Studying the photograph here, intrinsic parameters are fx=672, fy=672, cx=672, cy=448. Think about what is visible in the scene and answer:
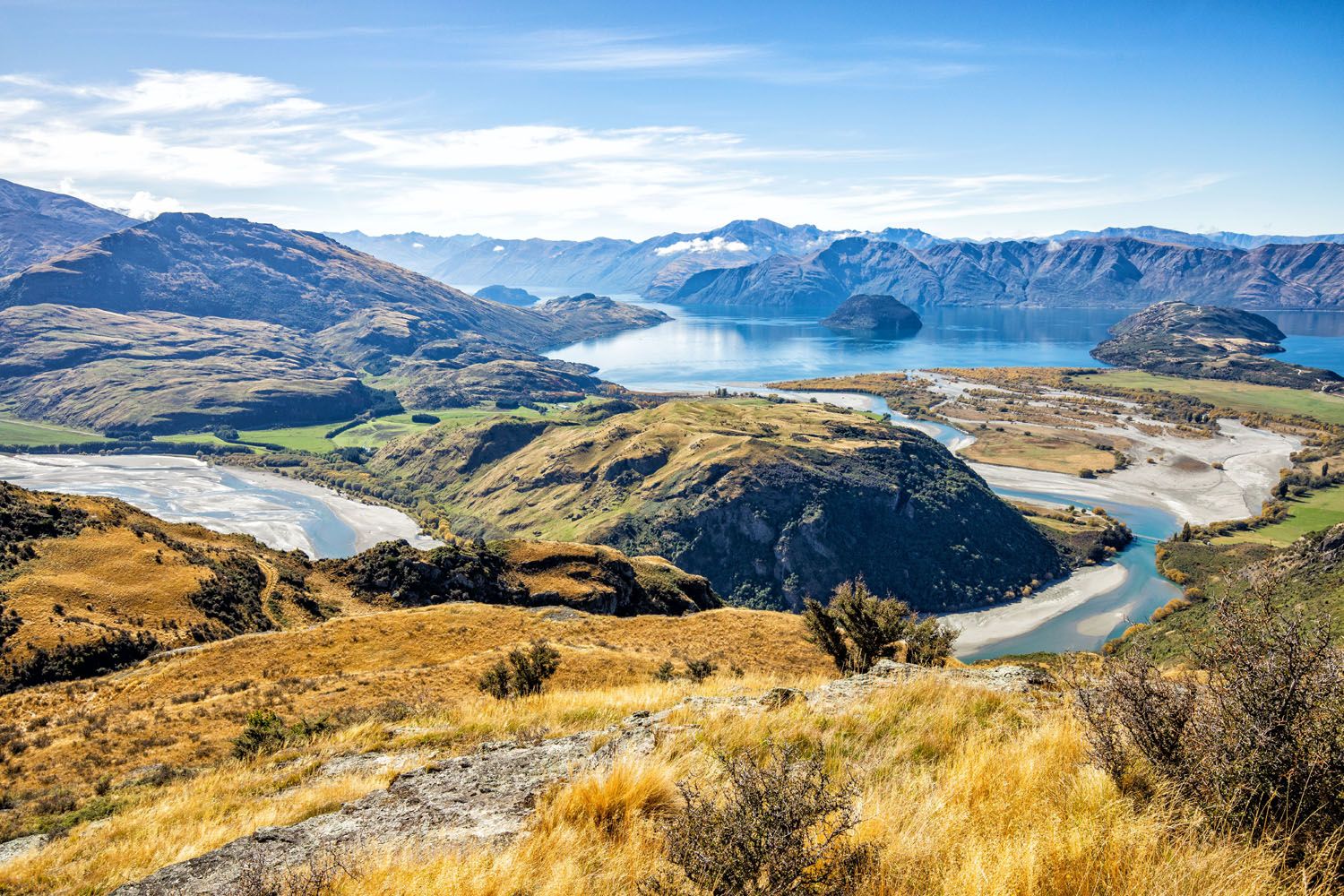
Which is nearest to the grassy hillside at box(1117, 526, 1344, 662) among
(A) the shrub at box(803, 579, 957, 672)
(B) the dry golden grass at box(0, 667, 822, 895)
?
(A) the shrub at box(803, 579, 957, 672)

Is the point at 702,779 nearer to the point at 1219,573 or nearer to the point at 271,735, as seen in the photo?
the point at 271,735

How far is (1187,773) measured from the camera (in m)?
6.40

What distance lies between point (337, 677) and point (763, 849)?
26.8m

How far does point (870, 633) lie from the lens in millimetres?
28359

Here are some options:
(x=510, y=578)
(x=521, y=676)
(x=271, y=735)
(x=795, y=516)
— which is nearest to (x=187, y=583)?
(x=510, y=578)

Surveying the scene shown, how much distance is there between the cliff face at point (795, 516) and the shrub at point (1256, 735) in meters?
132

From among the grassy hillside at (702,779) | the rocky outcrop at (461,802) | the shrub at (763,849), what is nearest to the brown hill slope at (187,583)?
the grassy hillside at (702,779)

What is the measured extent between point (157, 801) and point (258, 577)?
137ft

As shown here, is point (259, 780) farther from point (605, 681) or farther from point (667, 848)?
point (605, 681)

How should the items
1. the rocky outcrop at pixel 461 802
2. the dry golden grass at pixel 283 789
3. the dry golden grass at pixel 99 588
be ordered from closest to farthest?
1. the rocky outcrop at pixel 461 802
2. the dry golden grass at pixel 283 789
3. the dry golden grass at pixel 99 588

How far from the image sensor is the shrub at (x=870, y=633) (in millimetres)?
27312

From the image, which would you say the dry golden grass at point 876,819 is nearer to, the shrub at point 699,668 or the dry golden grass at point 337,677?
the dry golden grass at point 337,677

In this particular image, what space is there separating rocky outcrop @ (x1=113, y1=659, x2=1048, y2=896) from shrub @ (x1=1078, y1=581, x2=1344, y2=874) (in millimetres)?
5068

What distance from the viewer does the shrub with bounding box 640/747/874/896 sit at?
5.00 meters
